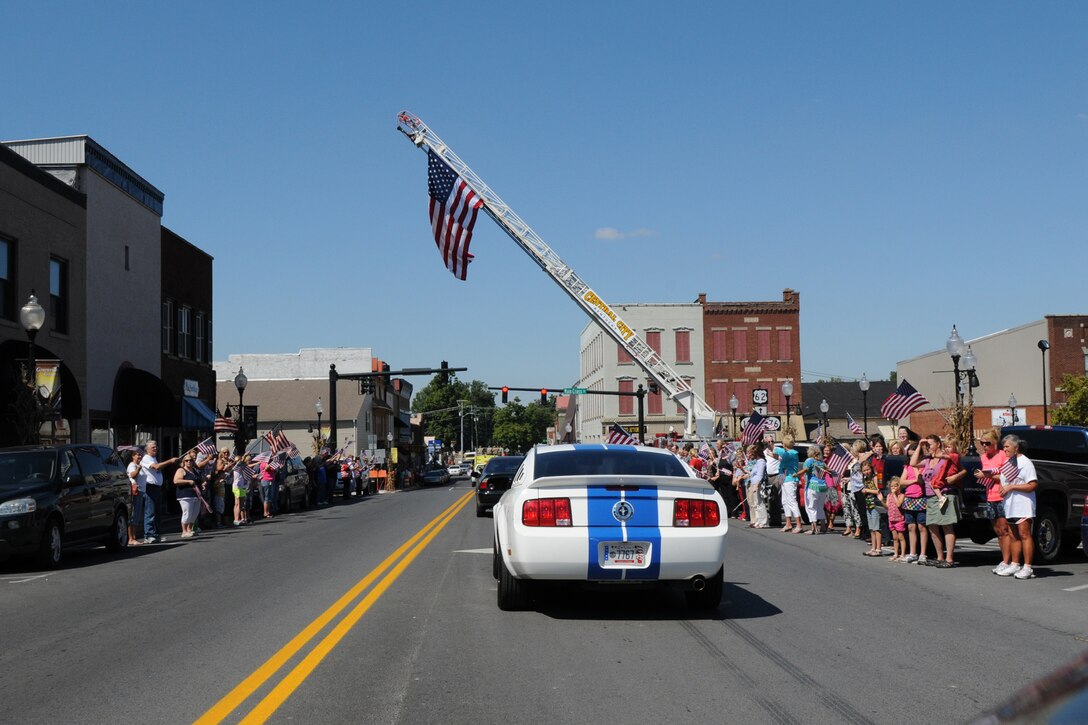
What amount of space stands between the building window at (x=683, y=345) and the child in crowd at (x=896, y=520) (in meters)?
59.6

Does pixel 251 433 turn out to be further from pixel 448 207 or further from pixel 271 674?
pixel 271 674

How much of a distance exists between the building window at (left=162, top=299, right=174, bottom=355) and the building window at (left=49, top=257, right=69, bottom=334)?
8.42 meters

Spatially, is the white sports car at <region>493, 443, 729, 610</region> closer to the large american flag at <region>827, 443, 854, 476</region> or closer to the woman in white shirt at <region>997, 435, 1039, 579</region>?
the woman in white shirt at <region>997, 435, 1039, 579</region>

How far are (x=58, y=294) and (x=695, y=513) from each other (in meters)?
25.8

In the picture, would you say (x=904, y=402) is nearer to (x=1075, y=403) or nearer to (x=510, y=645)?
(x=510, y=645)

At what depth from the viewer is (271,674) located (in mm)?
7598

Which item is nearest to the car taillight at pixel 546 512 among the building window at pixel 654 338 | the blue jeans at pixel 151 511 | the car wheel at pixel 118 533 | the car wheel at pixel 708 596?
the car wheel at pixel 708 596

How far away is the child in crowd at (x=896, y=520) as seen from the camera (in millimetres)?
15352

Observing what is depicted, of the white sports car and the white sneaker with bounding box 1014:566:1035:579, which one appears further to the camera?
the white sneaker with bounding box 1014:566:1035:579

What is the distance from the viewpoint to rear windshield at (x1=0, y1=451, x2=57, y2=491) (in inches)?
639

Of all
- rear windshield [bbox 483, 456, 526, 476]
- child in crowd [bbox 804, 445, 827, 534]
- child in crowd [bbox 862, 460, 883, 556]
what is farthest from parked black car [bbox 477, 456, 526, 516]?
child in crowd [bbox 862, 460, 883, 556]

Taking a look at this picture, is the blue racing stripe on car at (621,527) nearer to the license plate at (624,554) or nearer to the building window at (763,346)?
the license plate at (624,554)

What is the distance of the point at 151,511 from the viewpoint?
20.3 metres

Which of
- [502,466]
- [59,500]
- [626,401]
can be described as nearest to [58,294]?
[502,466]
